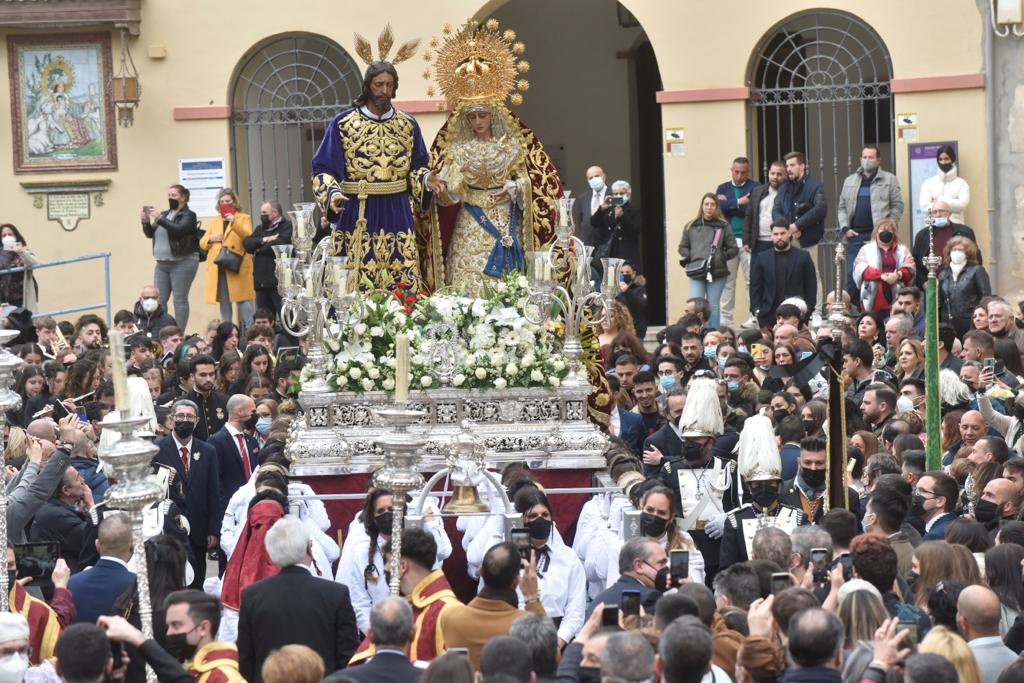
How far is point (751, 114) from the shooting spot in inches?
843

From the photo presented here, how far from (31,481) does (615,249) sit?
9560 millimetres

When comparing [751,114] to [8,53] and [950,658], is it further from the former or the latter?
[950,658]

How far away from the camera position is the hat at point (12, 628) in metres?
6.71

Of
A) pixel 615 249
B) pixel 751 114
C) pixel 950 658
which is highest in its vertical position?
pixel 751 114

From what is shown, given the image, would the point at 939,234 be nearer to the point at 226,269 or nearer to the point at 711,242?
the point at 711,242

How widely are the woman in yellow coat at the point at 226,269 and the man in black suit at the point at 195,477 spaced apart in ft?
26.8

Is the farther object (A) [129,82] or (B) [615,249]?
(A) [129,82]

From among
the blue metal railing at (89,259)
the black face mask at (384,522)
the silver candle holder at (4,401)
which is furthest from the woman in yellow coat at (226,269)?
the silver candle holder at (4,401)

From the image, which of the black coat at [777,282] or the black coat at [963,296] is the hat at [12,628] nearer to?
the black coat at [963,296]

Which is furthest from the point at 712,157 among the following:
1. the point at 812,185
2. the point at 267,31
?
the point at 267,31

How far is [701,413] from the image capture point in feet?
35.1

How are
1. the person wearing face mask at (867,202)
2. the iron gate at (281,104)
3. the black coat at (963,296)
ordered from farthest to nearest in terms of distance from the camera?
the iron gate at (281,104), the person wearing face mask at (867,202), the black coat at (963,296)

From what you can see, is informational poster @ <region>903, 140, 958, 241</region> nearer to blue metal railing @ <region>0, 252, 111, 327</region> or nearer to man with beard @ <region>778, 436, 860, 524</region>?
blue metal railing @ <region>0, 252, 111, 327</region>

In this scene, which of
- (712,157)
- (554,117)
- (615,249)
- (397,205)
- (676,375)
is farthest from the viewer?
(554,117)
